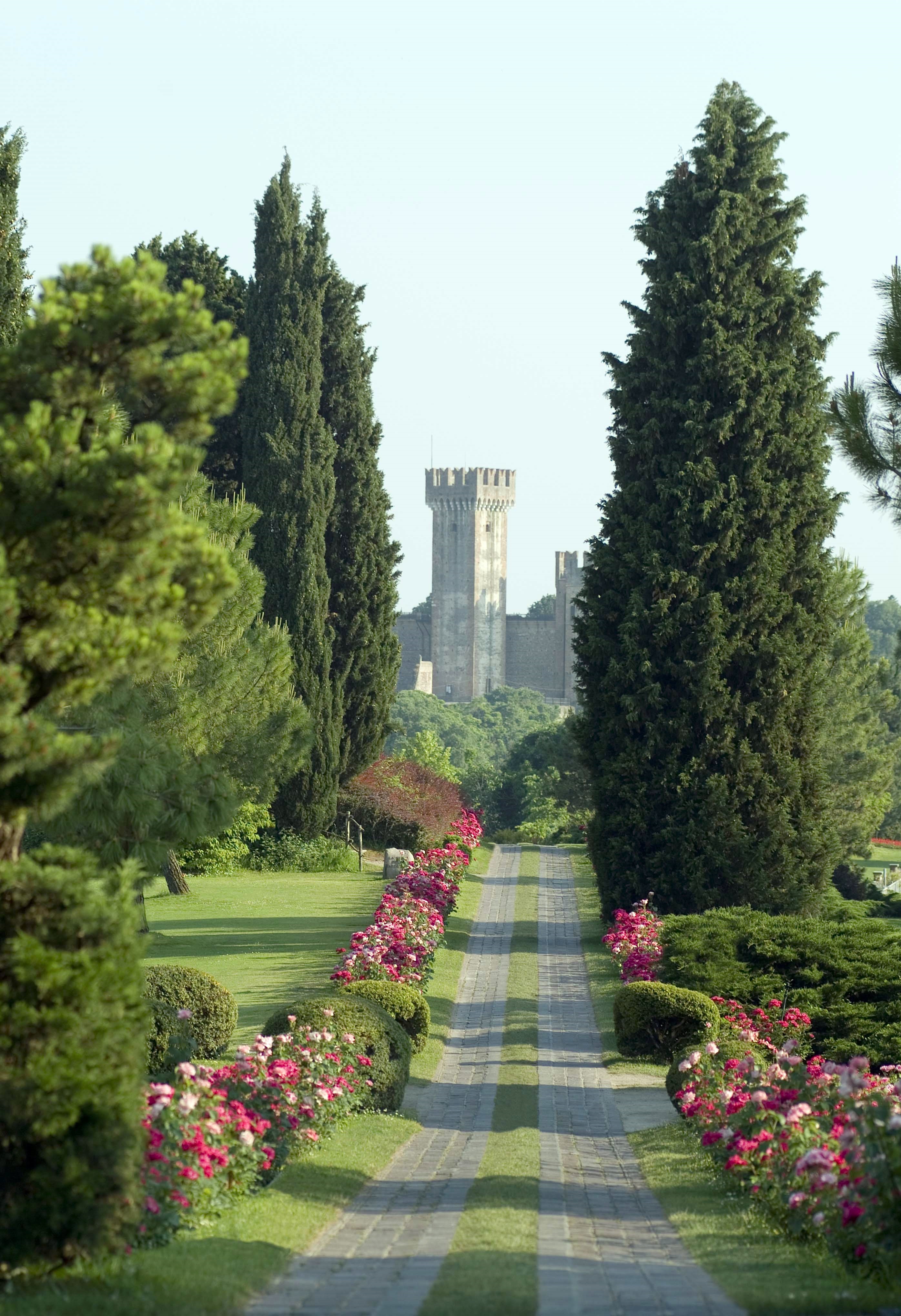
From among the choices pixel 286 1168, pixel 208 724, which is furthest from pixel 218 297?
pixel 286 1168

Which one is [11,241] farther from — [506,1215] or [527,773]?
[527,773]

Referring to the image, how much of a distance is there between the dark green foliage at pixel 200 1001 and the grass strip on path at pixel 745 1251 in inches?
162

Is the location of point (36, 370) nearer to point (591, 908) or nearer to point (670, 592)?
point (670, 592)

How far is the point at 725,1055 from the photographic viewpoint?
466 inches

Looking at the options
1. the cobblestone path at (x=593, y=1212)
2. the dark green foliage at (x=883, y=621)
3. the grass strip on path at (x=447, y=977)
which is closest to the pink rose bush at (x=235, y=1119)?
the cobblestone path at (x=593, y=1212)

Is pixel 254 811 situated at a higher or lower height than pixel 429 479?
lower

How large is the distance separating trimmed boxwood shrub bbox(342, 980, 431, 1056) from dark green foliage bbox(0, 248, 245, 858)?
7.66 m

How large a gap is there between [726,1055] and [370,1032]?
288 cm

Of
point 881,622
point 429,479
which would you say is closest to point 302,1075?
point 429,479

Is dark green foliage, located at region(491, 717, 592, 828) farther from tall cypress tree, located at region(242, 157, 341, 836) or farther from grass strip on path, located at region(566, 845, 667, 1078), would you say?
tall cypress tree, located at region(242, 157, 341, 836)

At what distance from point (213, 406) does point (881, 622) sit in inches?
5537

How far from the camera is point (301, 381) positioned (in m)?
30.7

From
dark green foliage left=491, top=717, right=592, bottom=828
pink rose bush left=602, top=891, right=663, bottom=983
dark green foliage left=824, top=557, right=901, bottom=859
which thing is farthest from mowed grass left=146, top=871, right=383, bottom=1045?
dark green foliage left=491, top=717, right=592, bottom=828

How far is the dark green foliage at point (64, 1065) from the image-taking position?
5727 mm
